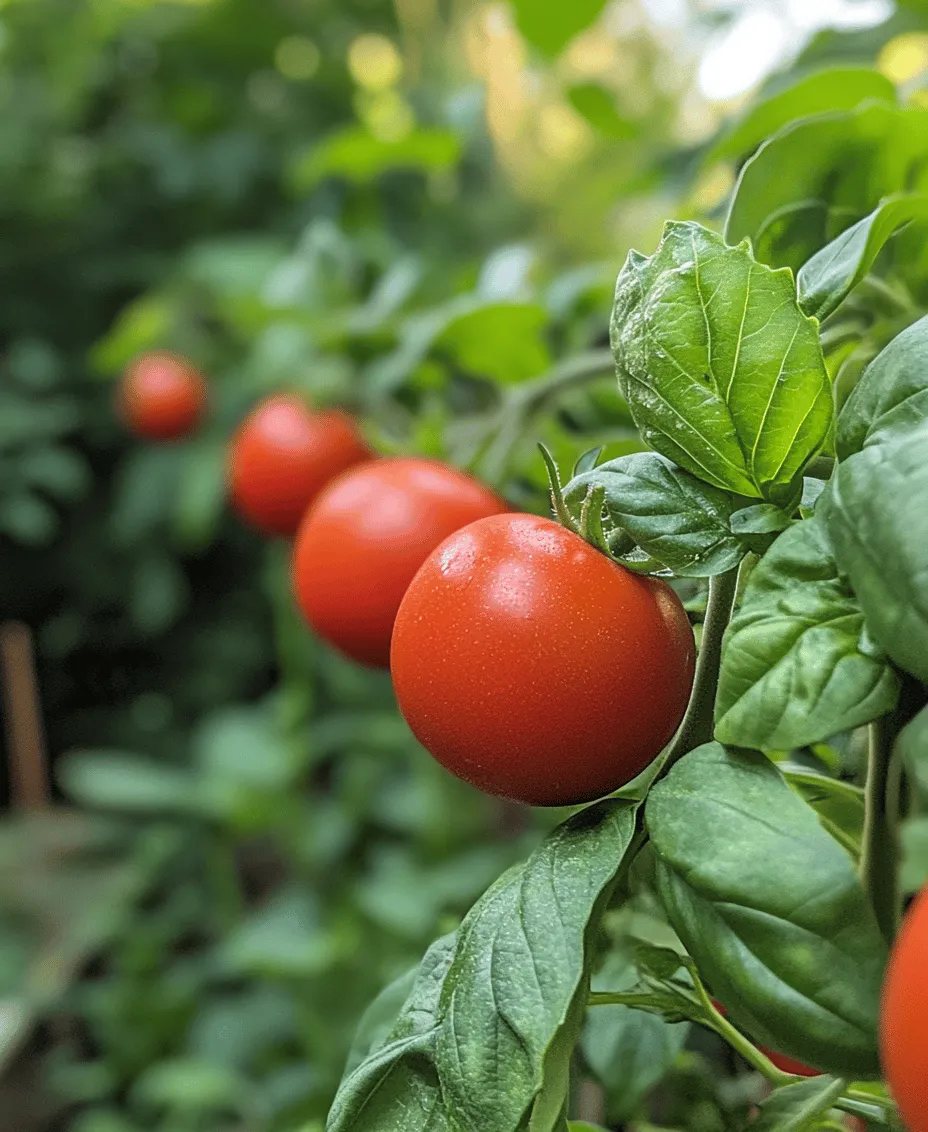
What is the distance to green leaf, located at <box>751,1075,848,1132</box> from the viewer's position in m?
0.24

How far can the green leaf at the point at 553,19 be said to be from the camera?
0.79m

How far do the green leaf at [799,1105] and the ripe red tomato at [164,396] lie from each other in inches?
45.7

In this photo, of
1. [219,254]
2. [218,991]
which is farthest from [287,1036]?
[219,254]

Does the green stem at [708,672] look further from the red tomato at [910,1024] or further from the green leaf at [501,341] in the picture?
the green leaf at [501,341]

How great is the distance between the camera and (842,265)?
25 cm

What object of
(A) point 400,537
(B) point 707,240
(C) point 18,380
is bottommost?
(C) point 18,380

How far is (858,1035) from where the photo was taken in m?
0.18

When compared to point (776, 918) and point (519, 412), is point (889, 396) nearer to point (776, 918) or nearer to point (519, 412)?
point (776, 918)

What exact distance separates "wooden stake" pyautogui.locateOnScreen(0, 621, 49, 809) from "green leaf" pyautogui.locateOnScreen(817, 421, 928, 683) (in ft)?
6.01

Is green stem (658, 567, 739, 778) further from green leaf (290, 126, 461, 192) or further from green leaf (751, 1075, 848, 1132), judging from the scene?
green leaf (290, 126, 461, 192)

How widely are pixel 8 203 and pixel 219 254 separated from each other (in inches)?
21.6

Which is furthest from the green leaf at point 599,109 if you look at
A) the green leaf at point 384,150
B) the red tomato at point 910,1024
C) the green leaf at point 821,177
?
the red tomato at point 910,1024

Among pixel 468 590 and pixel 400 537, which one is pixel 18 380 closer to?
pixel 400 537

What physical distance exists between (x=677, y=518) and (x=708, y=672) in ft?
0.12
